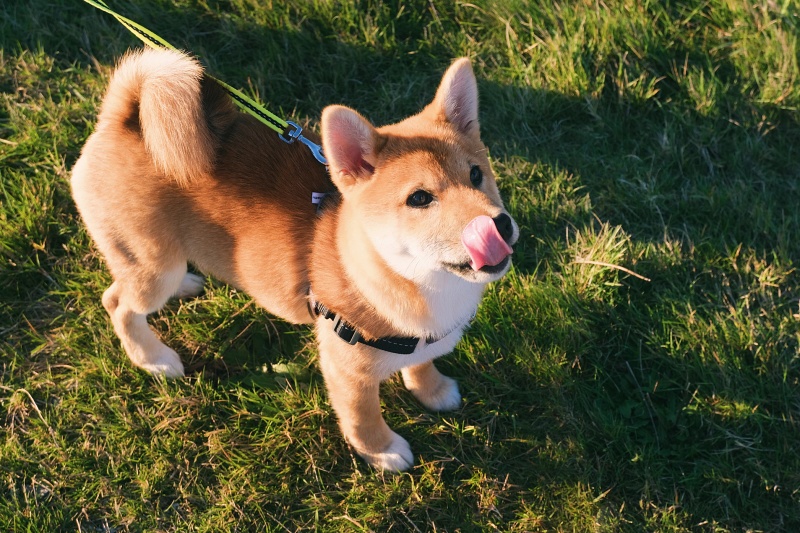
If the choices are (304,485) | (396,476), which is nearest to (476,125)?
(396,476)

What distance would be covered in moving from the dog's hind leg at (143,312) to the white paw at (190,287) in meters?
0.30

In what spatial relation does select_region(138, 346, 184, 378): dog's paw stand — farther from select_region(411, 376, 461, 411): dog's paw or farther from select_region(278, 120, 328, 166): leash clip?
select_region(278, 120, 328, 166): leash clip

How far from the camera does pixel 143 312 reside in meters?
2.93

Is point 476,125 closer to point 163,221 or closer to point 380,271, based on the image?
point 380,271

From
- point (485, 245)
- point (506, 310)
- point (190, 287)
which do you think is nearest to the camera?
point (485, 245)

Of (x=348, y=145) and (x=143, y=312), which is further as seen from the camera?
(x=143, y=312)

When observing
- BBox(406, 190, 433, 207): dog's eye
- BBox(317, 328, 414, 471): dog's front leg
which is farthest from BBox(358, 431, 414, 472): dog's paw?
BBox(406, 190, 433, 207): dog's eye

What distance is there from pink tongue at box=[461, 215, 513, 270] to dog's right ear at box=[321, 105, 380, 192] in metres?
0.47

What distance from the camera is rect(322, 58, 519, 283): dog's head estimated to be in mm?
2125

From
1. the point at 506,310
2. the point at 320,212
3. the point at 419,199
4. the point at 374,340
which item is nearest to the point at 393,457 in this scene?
the point at 374,340

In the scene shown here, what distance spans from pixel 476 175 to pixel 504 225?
31 centimetres

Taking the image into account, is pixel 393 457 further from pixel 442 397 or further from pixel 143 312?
pixel 143 312

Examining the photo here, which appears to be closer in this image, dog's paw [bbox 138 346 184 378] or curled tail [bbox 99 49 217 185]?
curled tail [bbox 99 49 217 185]

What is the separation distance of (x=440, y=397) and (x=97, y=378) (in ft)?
5.24
